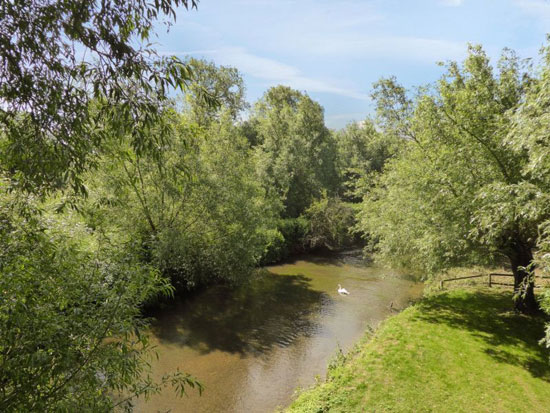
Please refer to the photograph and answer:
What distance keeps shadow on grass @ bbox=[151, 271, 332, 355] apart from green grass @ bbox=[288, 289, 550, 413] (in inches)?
160

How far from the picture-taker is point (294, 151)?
3412cm

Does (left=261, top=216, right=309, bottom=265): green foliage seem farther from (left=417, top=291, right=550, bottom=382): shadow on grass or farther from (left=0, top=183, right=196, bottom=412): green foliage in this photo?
(left=0, top=183, right=196, bottom=412): green foliage

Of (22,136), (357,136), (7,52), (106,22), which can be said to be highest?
(357,136)

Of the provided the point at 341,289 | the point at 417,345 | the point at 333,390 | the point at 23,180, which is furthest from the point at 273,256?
the point at 23,180

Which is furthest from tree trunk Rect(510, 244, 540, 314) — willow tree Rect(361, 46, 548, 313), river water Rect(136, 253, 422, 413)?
river water Rect(136, 253, 422, 413)

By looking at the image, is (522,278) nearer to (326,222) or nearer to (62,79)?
(62,79)

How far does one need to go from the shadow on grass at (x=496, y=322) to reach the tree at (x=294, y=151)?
A: 53.6 feet

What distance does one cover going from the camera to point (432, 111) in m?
13.6

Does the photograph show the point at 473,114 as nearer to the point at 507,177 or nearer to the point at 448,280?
the point at 507,177

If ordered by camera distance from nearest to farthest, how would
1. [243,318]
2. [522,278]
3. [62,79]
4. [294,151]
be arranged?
1. [62,79]
2. [522,278]
3. [243,318]
4. [294,151]

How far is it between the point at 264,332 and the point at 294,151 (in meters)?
22.0

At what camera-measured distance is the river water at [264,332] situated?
10906mm

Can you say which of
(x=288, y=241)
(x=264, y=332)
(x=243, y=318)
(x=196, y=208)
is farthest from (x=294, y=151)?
(x=264, y=332)

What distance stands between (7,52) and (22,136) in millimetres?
907
